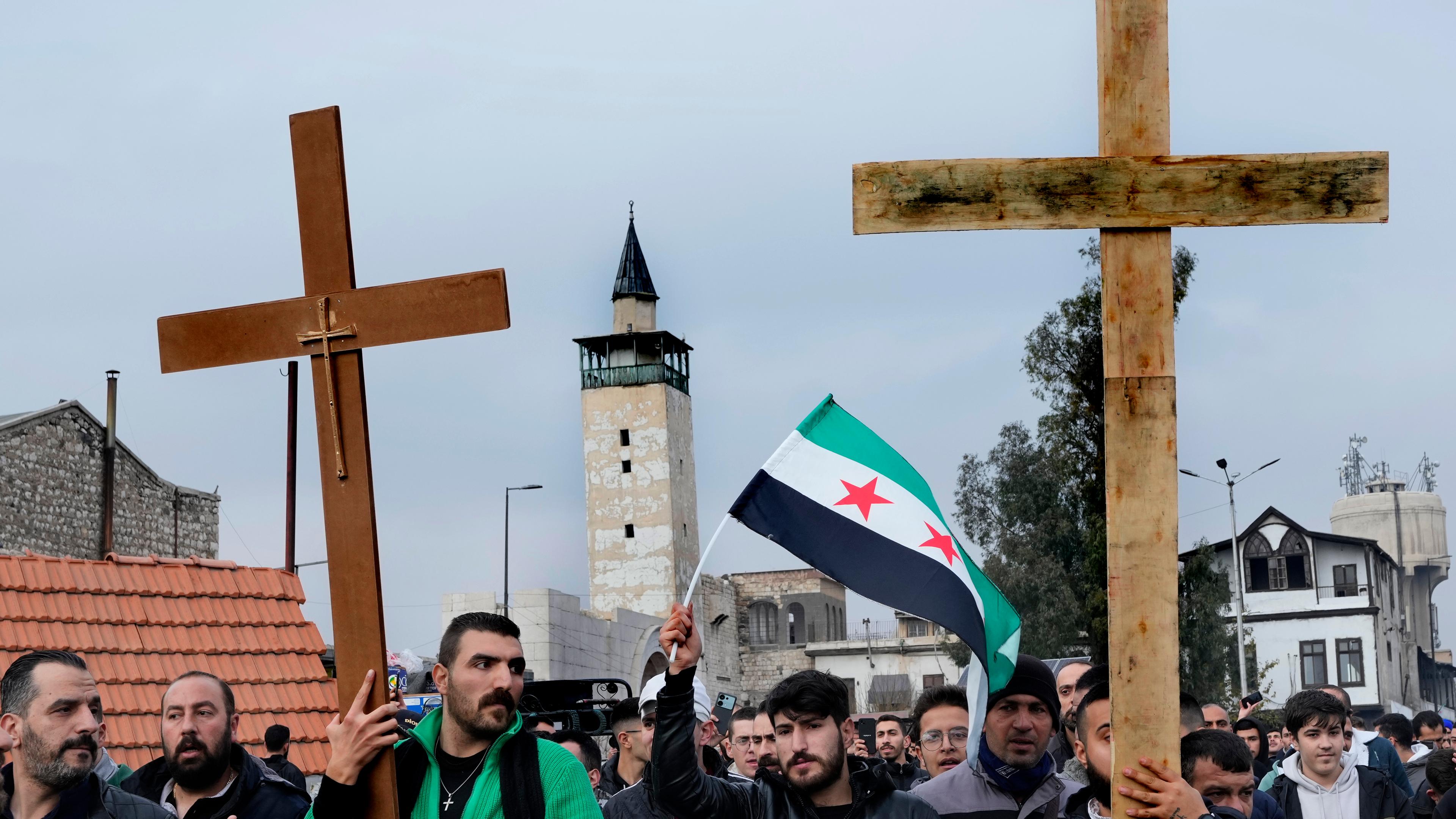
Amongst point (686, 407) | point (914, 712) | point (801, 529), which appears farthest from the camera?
point (686, 407)

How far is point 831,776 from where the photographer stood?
425 cm

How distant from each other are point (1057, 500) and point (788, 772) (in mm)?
34949

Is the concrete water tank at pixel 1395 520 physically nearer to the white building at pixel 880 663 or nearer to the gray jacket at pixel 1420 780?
the white building at pixel 880 663

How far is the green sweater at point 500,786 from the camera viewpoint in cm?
387

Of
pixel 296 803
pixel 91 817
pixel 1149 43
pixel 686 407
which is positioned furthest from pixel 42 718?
pixel 686 407

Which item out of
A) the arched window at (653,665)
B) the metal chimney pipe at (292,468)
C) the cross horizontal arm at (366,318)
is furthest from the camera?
the arched window at (653,665)

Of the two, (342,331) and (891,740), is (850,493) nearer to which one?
(342,331)

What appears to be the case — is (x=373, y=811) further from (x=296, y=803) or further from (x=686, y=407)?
(x=686, y=407)

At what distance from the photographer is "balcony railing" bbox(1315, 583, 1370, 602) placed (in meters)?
53.9

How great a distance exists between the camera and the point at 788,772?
4.27 meters

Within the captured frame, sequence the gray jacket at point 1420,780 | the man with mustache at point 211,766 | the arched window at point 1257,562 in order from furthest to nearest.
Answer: the arched window at point 1257,562 < the gray jacket at point 1420,780 < the man with mustache at point 211,766

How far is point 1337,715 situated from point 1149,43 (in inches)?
154

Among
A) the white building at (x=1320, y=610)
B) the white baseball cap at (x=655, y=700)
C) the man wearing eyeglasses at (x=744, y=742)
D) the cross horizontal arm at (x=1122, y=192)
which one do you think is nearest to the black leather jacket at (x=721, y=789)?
the white baseball cap at (x=655, y=700)

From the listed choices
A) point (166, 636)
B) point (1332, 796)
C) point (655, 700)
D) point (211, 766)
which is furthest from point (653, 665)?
point (211, 766)
